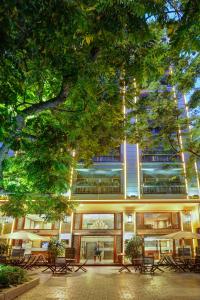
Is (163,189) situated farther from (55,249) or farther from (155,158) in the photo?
(55,249)

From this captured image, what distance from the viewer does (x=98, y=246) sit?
21.5 meters

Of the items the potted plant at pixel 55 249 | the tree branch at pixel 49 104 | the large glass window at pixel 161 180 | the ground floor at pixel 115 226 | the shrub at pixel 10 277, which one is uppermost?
the large glass window at pixel 161 180

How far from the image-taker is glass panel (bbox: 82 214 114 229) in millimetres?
21734

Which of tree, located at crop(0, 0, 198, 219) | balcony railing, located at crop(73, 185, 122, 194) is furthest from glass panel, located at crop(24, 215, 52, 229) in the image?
tree, located at crop(0, 0, 198, 219)

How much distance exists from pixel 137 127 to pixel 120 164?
10306 mm

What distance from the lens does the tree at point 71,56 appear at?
9.40ft

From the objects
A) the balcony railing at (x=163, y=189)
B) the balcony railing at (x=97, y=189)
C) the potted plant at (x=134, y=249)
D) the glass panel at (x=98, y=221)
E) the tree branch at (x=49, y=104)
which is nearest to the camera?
the tree branch at (x=49, y=104)

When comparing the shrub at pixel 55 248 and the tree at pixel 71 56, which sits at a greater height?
the tree at pixel 71 56

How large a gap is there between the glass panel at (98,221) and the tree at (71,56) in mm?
A: 15051

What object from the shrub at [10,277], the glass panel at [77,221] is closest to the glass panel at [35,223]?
the glass panel at [77,221]

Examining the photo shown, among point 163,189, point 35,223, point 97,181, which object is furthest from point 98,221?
point 163,189

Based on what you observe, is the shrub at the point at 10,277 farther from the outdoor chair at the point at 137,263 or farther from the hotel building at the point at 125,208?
the hotel building at the point at 125,208

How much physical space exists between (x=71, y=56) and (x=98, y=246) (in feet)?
65.2

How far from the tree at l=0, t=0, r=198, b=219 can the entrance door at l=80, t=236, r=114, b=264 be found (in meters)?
15.2
